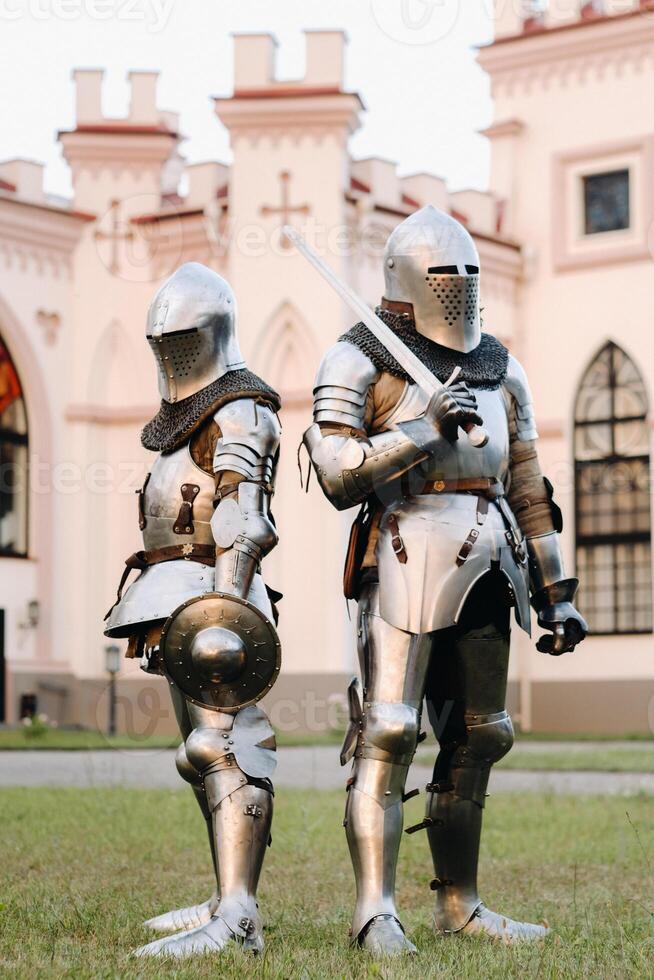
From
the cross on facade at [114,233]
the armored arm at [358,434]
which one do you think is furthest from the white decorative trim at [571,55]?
the armored arm at [358,434]

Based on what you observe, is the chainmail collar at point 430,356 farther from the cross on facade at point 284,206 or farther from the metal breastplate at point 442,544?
the cross on facade at point 284,206

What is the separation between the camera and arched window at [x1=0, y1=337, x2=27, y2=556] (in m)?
26.4

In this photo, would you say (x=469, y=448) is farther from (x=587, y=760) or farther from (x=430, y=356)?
(x=587, y=760)

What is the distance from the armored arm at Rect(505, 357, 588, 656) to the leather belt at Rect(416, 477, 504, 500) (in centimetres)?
32

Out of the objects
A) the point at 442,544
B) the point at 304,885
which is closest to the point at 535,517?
the point at 442,544

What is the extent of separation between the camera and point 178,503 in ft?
22.1

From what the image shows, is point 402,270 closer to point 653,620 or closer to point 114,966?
point 114,966

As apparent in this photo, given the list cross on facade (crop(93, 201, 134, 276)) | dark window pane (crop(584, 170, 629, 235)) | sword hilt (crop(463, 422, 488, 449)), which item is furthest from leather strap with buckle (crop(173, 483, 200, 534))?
dark window pane (crop(584, 170, 629, 235))

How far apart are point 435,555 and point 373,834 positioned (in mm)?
946

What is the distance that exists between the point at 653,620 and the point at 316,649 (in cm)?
565

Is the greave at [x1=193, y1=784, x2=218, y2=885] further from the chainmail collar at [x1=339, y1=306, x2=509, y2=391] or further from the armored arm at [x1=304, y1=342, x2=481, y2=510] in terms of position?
the chainmail collar at [x1=339, y1=306, x2=509, y2=391]

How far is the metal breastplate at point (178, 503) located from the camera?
6.69m

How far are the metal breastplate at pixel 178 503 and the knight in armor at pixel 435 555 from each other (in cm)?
47

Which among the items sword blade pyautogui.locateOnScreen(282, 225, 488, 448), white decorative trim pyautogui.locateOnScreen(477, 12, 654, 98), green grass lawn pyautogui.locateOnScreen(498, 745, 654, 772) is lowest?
green grass lawn pyautogui.locateOnScreen(498, 745, 654, 772)
